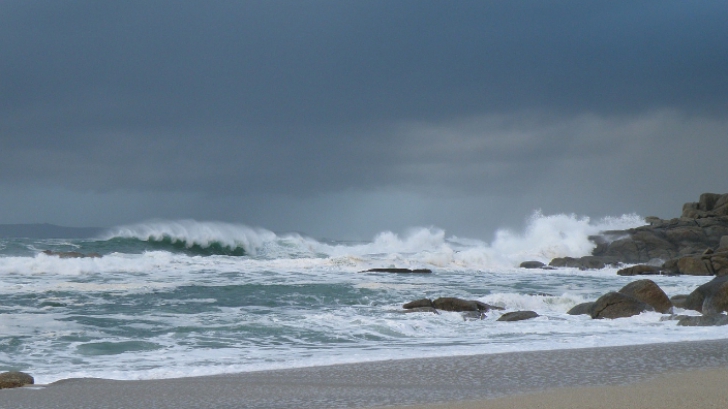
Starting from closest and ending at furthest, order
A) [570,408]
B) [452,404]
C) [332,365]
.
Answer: [570,408], [452,404], [332,365]

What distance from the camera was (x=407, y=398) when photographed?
6.03 metres

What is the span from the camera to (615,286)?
20250 millimetres

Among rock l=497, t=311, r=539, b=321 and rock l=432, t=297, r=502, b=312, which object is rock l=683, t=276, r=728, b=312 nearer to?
rock l=497, t=311, r=539, b=321

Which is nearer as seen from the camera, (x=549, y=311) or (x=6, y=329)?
(x=6, y=329)

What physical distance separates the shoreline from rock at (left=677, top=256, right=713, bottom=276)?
16.7 meters

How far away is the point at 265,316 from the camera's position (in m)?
13.1

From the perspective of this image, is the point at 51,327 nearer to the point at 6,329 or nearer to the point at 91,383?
the point at 6,329

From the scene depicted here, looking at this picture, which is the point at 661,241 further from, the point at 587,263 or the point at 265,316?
the point at 265,316

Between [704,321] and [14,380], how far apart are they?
9464 millimetres

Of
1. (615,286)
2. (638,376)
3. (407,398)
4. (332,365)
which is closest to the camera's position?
(407,398)

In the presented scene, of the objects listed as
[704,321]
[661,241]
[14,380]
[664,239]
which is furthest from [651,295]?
[664,239]

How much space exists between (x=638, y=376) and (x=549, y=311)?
7.59m

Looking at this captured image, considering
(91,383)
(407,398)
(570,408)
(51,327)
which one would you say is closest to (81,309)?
(51,327)

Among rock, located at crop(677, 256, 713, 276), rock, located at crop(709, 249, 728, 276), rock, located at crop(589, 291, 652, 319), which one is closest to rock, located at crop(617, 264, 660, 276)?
rock, located at crop(677, 256, 713, 276)
